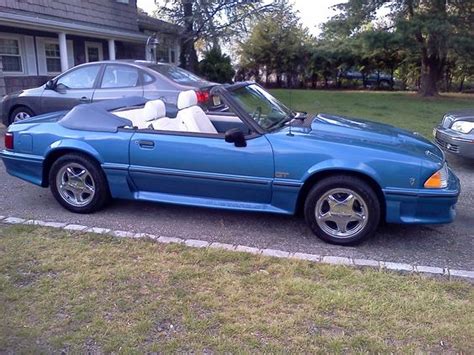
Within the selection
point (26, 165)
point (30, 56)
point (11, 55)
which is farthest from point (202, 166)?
point (30, 56)

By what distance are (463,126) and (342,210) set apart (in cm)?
368

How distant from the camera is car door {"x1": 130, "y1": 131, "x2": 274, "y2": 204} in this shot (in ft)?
12.2

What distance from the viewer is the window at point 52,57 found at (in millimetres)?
14302

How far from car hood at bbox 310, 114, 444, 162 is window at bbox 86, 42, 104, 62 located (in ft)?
46.5

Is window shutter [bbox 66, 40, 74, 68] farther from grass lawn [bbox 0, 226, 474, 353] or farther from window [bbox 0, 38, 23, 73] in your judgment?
grass lawn [bbox 0, 226, 474, 353]

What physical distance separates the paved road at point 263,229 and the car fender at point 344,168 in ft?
2.13

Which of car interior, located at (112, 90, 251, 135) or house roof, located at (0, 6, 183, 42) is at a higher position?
house roof, located at (0, 6, 183, 42)

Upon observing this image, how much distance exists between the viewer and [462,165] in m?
6.62

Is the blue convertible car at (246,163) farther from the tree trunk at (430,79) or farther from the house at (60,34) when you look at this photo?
the tree trunk at (430,79)

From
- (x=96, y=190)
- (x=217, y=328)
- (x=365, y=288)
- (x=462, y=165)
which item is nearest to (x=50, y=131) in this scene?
(x=96, y=190)

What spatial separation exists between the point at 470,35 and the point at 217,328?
18.7 meters

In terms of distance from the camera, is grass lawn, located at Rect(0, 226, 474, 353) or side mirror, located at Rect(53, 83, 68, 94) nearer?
A: grass lawn, located at Rect(0, 226, 474, 353)

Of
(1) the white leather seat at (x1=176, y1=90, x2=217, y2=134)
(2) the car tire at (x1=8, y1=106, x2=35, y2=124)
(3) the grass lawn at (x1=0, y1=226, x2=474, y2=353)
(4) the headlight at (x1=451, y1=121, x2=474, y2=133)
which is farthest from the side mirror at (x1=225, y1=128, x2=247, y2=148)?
(2) the car tire at (x1=8, y1=106, x2=35, y2=124)

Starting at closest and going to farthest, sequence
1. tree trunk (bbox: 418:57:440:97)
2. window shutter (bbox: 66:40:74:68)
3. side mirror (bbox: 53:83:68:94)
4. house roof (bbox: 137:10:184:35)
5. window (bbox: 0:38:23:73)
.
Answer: side mirror (bbox: 53:83:68:94) < window (bbox: 0:38:23:73) < window shutter (bbox: 66:40:74:68) < house roof (bbox: 137:10:184:35) < tree trunk (bbox: 418:57:440:97)
